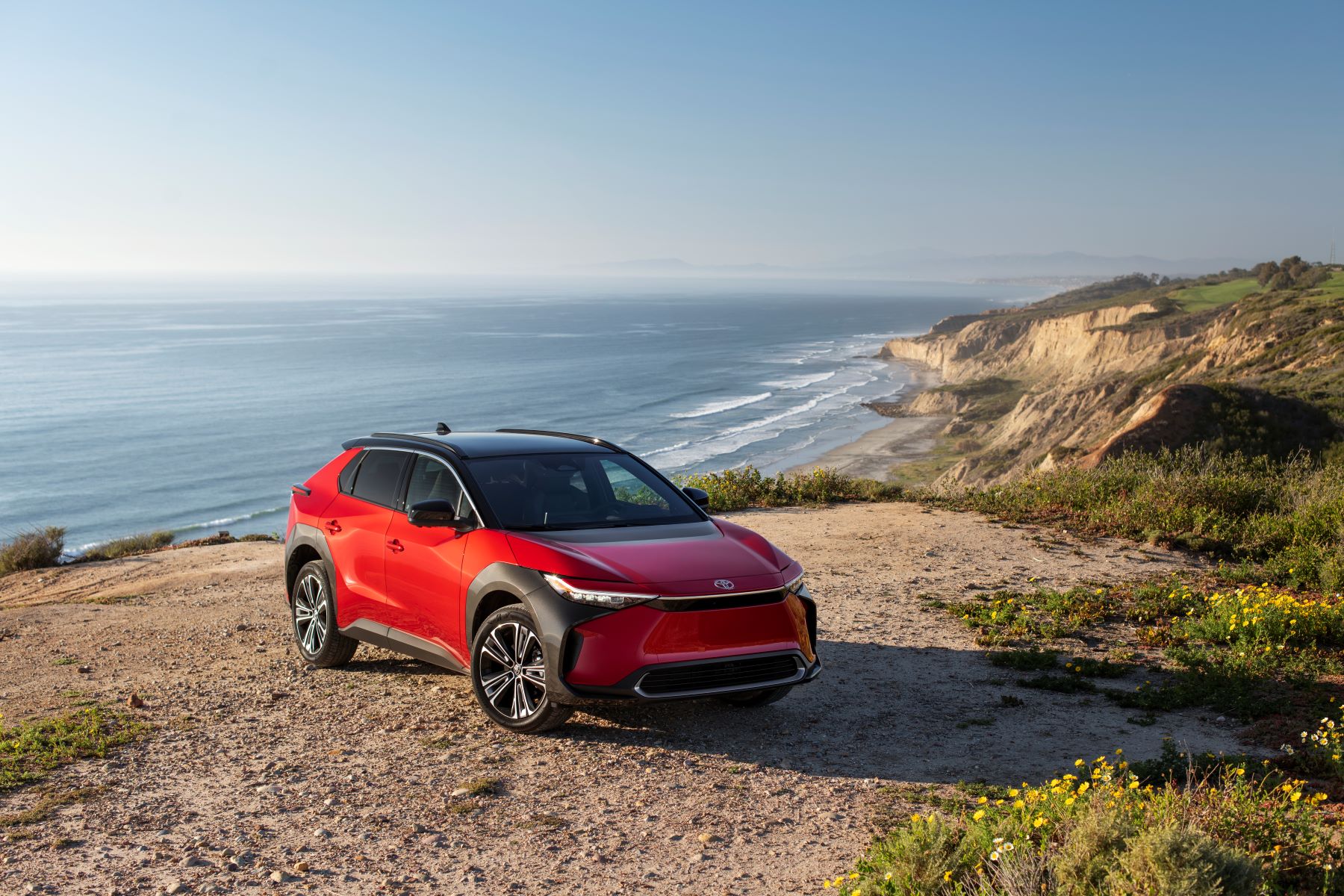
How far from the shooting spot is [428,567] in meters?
6.64

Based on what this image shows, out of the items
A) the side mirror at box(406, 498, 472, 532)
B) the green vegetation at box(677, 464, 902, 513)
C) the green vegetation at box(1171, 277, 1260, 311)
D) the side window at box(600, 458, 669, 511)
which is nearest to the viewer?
the side mirror at box(406, 498, 472, 532)

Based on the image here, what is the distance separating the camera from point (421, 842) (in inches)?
186

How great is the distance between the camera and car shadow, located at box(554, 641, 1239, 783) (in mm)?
5750

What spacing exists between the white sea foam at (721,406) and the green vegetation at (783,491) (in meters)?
50.8

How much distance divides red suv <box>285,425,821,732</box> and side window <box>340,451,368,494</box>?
2 cm

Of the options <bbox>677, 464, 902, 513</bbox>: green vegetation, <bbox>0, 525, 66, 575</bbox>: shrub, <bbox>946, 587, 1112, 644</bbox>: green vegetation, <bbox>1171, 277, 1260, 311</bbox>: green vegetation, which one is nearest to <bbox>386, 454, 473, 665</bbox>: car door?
<bbox>946, 587, 1112, 644</bbox>: green vegetation

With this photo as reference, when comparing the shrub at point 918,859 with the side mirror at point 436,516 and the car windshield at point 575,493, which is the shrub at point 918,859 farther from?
the side mirror at point 436,516

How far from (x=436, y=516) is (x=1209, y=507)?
10033mm

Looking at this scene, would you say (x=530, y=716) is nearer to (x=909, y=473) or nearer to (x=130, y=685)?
(x=130, y=685)

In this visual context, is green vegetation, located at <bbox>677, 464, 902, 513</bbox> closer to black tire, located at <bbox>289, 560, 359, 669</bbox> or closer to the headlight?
black tire, located at <bbox>289, 560, 359, 669</bbox>

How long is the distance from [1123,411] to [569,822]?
36.3 metres

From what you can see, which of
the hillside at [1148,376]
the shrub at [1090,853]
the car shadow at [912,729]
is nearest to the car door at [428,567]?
the car shadow at [912,729]

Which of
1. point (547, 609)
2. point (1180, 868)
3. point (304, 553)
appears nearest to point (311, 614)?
point (304, 553)

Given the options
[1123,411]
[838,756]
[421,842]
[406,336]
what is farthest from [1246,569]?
[406,336]
